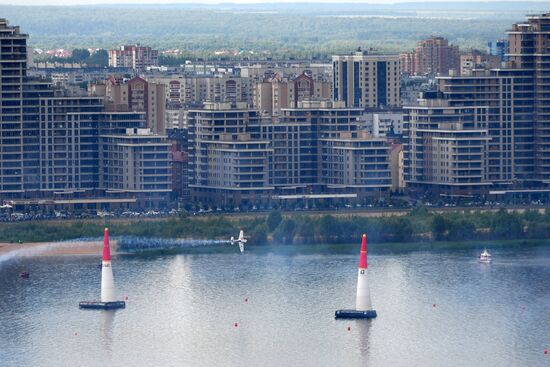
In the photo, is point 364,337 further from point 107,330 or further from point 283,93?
point 283,93

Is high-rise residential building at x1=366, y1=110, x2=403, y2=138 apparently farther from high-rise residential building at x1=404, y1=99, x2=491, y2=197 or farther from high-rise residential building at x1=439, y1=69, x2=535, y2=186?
high-rise residential building at x1=404, y1=99, x2=491, y2=197

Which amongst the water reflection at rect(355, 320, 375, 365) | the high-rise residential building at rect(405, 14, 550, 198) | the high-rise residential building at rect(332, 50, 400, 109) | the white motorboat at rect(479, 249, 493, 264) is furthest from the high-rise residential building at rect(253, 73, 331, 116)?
the water reflection at rect(355, 320, 375, 365)

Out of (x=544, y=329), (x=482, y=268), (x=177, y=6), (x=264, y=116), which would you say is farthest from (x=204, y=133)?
(x=177, y=6)

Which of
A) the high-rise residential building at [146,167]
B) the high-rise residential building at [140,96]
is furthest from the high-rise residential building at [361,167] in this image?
the high-rise residential building at [140,96]

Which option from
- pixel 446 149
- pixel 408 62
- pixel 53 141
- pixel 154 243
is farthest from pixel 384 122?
pixel 408 62

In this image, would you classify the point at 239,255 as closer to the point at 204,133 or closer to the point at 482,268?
the point at 482,268
